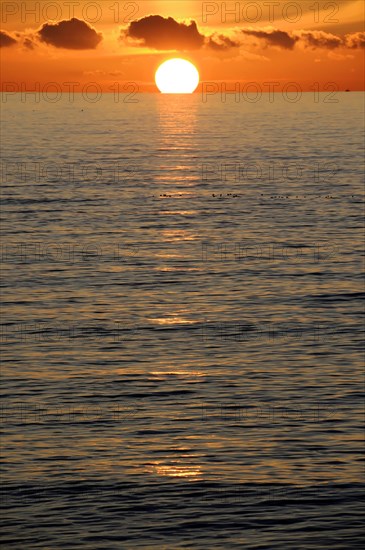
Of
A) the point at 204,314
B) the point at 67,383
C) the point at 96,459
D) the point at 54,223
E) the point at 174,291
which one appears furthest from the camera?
the point at 54,223

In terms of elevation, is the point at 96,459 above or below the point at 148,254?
below

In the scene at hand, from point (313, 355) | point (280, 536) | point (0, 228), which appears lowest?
point (280, 536)

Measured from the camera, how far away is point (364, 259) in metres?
79.8

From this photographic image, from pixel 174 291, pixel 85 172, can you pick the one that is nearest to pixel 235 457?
pixel 174 291

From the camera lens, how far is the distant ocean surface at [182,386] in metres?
35.3

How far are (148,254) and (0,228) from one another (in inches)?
707

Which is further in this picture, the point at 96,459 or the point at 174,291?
the point at 174,291

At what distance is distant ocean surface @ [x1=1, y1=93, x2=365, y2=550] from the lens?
116 feet

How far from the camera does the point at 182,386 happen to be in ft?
159

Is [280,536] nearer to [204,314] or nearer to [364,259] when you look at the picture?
[204,314]

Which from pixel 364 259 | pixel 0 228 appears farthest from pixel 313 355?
pixel 0 228

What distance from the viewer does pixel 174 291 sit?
228ft

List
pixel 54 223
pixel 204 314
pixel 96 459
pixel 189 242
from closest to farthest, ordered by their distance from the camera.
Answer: pixel 96 459 → pixel 204 314 → pixel 189 242 → pixel 54 223

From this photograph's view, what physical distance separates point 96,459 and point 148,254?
4560 cm
